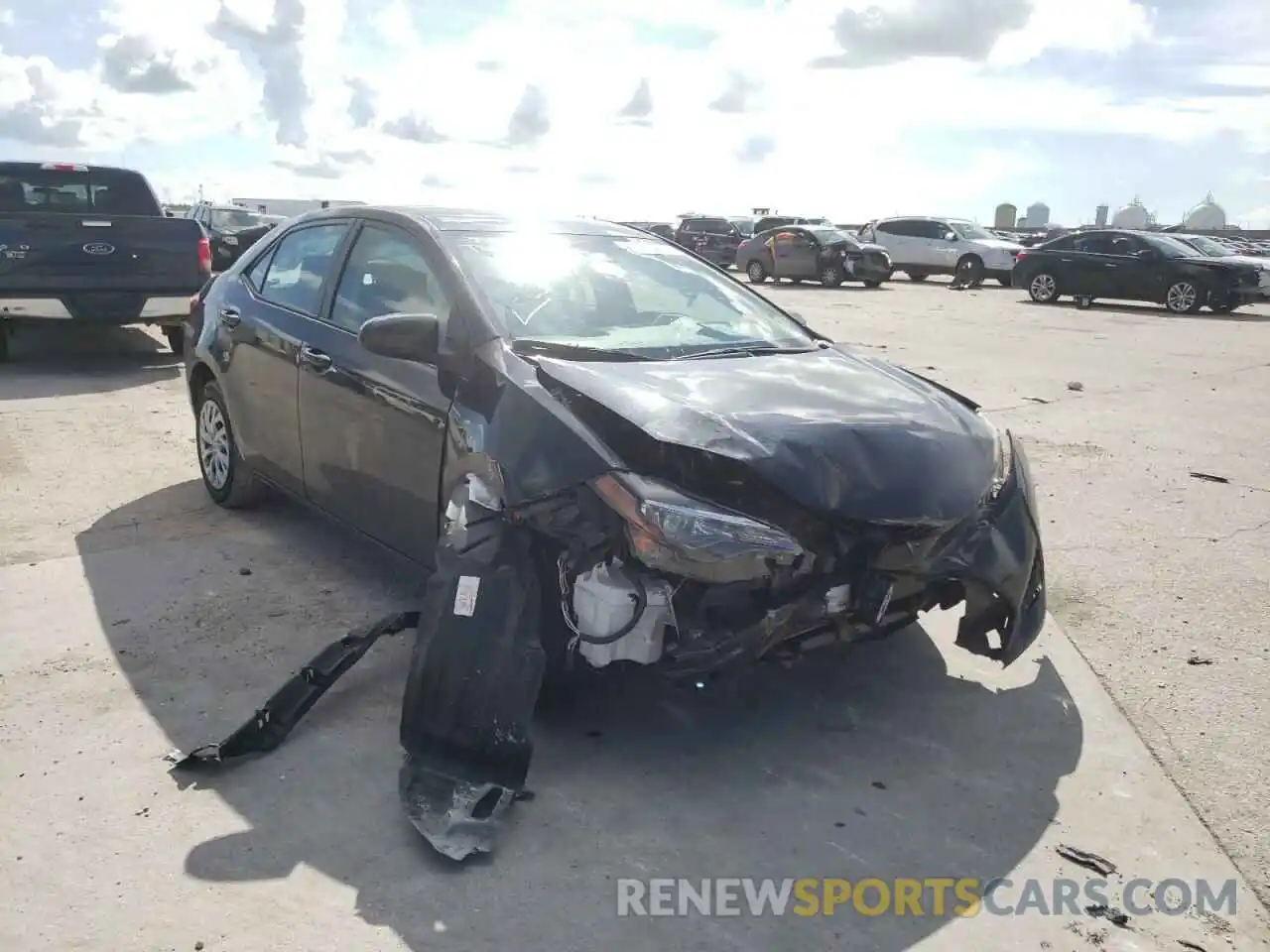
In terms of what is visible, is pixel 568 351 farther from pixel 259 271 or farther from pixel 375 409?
pixel 259 271

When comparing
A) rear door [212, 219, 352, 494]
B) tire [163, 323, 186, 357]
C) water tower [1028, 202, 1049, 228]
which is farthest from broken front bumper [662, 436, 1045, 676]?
water tower [1028, 202, 1049, 228]

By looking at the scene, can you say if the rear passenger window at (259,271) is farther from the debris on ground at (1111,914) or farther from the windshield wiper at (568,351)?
the debris on ground at (1111,914)

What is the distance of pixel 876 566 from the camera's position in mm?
3223

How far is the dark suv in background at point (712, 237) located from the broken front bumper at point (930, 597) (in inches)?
1103

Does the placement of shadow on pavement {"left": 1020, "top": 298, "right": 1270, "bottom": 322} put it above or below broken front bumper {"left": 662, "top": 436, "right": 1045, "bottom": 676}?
below

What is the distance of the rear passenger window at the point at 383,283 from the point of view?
418 cm

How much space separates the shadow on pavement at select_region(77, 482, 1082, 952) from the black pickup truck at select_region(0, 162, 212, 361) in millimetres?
6187

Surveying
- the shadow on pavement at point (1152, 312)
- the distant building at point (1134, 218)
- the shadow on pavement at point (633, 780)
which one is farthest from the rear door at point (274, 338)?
the distant building at point (1134, 218)

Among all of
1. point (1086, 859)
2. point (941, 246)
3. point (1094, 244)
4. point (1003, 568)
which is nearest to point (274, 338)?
point (1003, 568)

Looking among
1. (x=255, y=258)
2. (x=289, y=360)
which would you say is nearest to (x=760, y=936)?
(x=289, y=360)

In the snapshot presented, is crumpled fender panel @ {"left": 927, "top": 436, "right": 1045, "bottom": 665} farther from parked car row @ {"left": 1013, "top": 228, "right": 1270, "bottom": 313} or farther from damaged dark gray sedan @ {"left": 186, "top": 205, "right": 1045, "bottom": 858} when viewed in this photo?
parked car row @ {"left": 1013, "top": 228, "right": 1270, "bottom": 313}

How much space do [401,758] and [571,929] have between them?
0.98m

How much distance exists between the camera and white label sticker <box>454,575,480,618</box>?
3148mm

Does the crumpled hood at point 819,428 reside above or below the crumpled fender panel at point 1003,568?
above
